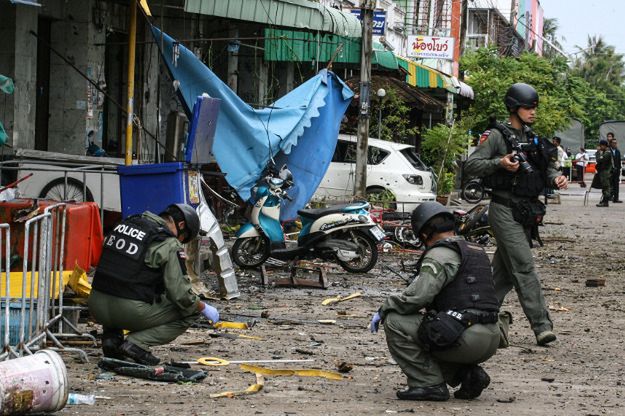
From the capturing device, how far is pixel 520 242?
9508 millimetres

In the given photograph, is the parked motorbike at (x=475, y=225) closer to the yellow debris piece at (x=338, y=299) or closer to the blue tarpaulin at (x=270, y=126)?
the blue tarpaulin at (x=270, y=126)

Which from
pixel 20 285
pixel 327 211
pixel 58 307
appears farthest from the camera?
pixel 327 211

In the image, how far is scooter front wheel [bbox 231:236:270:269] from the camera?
1430 centimetres

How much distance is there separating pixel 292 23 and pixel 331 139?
1.87 m

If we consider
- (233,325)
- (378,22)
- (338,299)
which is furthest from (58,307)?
(378,22)

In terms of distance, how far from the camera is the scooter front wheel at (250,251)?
14305 mm

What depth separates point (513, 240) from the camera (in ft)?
31.2

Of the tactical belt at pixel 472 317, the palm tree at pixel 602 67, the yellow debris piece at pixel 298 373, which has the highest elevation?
the palm tree at pixel 602 67

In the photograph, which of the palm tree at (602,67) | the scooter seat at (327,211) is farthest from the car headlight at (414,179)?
the palm tree at (602,67)

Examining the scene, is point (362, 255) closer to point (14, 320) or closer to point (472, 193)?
point (14, 320)

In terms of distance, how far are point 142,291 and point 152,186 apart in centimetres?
373

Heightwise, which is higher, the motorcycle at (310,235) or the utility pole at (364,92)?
the utility pole at (364,92)

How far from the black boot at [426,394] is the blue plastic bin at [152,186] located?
464 centimetres

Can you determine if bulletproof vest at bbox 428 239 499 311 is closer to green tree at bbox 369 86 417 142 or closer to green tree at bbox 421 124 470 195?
green tree at bbox 369 86 417 142
